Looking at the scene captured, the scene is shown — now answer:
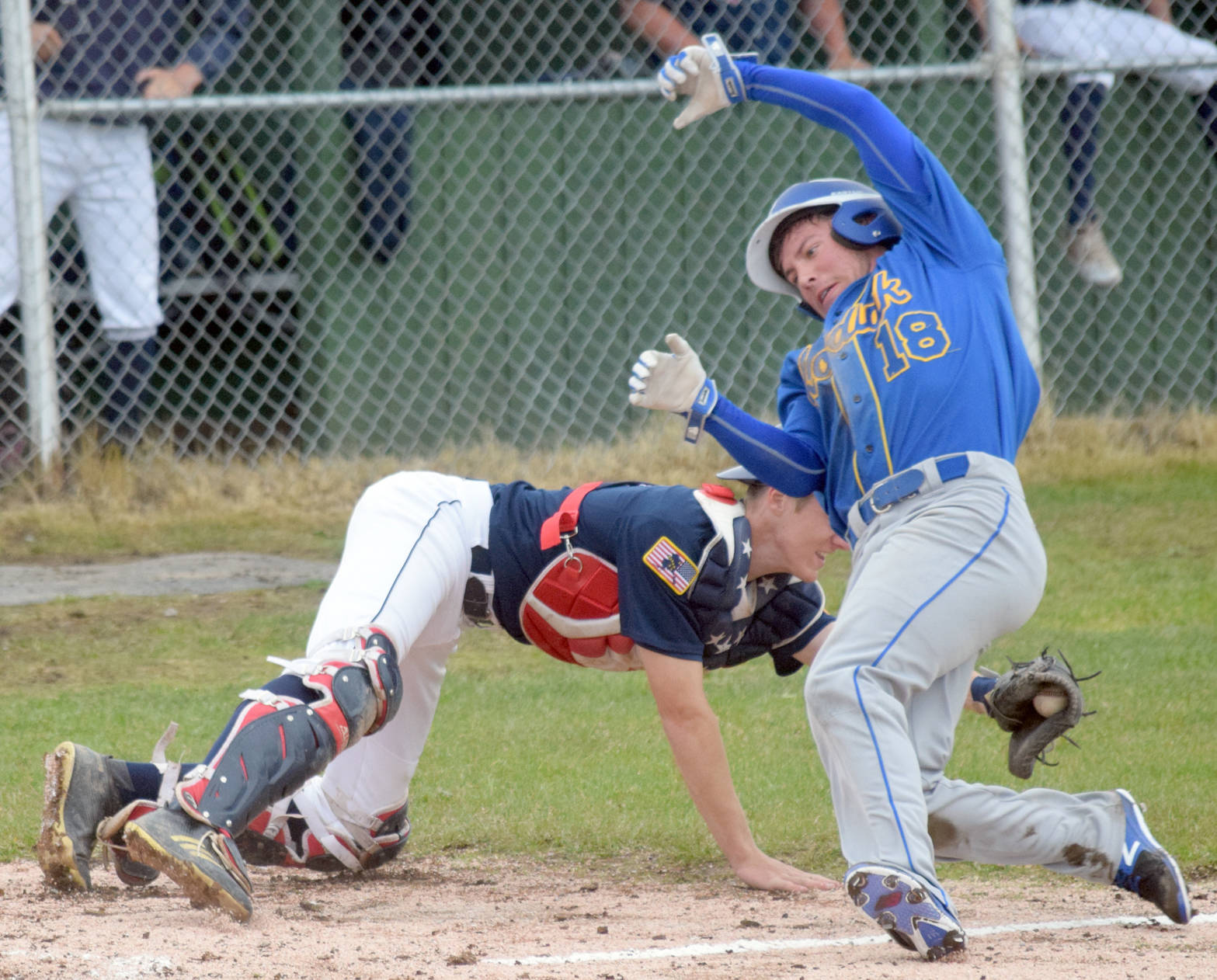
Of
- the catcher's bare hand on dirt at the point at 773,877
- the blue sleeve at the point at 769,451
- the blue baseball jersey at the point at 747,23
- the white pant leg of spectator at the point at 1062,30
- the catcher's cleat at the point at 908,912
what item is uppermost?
the white pant leg of spectator at the point at 1062,30

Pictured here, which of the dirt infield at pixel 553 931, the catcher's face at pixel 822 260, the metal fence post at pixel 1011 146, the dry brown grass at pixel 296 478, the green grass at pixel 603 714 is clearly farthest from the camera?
the metal fence post at pixel 1011 146

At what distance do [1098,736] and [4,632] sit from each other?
3826 millimetres

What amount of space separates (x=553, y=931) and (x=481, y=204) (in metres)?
5.45

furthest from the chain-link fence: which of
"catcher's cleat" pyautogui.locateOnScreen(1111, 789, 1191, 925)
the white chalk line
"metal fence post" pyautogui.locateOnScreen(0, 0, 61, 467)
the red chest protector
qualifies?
"catcher's cleat" pyautogui.locateOnScreen(1111, 789, 1191, 925)

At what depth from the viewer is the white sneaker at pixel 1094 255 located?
8430 millimetres

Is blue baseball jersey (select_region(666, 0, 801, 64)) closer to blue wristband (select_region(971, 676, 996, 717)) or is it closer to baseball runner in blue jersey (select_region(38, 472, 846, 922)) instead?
baseball runner in blue jersey (select_region(38, 472, 846, 922))

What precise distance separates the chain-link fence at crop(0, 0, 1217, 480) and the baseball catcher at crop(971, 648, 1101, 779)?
4.82 m

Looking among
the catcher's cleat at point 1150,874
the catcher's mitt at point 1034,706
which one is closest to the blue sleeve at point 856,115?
the catcher's mitt at point 1034,706

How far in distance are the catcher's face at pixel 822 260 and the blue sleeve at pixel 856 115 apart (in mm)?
179

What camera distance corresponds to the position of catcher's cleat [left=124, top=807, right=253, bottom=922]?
2834 millimetres

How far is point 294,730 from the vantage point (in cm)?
306

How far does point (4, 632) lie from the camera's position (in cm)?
585

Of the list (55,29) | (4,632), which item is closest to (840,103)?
(4,632)

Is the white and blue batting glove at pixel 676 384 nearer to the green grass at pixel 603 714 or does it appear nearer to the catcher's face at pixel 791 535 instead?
the catcher's face at pixel 791 535
